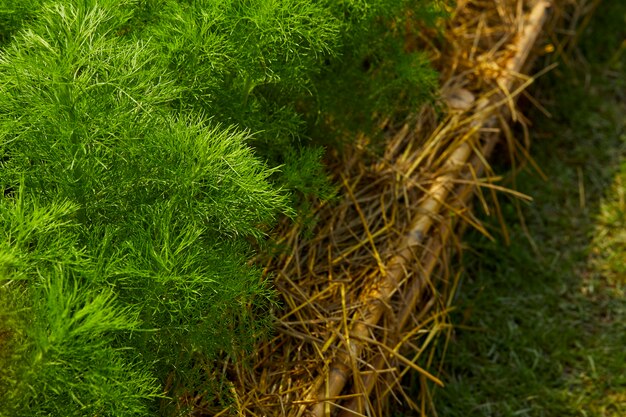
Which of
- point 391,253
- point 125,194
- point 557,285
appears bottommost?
point 557,285

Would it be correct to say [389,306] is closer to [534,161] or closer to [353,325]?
[353,325]

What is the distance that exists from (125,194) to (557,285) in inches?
55.1

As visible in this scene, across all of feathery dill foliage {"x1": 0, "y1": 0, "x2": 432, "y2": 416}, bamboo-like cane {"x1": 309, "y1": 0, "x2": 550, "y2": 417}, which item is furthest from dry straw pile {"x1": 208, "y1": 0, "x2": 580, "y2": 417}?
feathery dill foliage {"x1": 0, "y1": 0, "x2": 432, "y2": 416}

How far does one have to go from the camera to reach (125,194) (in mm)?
1245

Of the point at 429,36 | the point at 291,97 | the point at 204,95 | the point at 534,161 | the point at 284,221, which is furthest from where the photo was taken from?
the point at 534,161

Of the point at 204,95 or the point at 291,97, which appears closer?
the point at 204,95

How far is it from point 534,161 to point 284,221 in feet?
3.42

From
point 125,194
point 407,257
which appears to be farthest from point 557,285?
point 125,194

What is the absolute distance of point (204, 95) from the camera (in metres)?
1.38

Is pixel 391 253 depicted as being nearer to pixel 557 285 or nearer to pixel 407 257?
pixel 407 257

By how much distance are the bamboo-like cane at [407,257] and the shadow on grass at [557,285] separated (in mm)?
263

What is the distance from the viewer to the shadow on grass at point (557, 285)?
79.7 inches

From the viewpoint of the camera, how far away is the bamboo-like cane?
1628 mm

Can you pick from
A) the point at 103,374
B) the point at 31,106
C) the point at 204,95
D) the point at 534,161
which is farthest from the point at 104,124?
the point at 534,161
